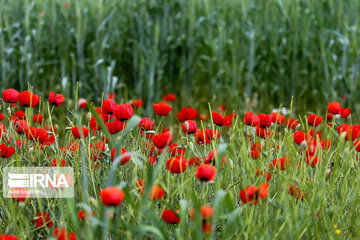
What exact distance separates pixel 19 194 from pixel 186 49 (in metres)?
3.56

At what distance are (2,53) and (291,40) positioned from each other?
278 centimetres

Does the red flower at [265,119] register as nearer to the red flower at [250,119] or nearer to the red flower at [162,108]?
the red flower at [250,119]

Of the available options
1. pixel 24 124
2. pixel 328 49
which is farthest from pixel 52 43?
pixel 24 124

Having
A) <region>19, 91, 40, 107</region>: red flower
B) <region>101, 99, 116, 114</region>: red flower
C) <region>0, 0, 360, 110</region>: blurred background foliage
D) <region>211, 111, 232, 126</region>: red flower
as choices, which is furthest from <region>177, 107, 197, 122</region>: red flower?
<region>0, 0, 360, 110</region>: blurred background foliage

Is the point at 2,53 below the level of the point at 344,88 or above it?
above

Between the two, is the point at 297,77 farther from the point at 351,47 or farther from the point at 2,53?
the point at 2,53

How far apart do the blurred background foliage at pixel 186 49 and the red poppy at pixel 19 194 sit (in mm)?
2908

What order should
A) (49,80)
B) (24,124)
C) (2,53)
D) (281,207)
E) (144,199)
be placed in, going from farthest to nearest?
(49,80) < (2,53) < (24,124) < (281,207) < (144,199)

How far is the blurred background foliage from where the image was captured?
448 cm

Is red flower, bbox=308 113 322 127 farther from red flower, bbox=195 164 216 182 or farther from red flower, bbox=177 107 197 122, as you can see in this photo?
red flower, bbox=195 164 216 182

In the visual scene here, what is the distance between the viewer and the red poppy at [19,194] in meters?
1.42

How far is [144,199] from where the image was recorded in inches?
50.0

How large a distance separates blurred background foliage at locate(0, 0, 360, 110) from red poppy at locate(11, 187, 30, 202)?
291 cm

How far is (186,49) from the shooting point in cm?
483
